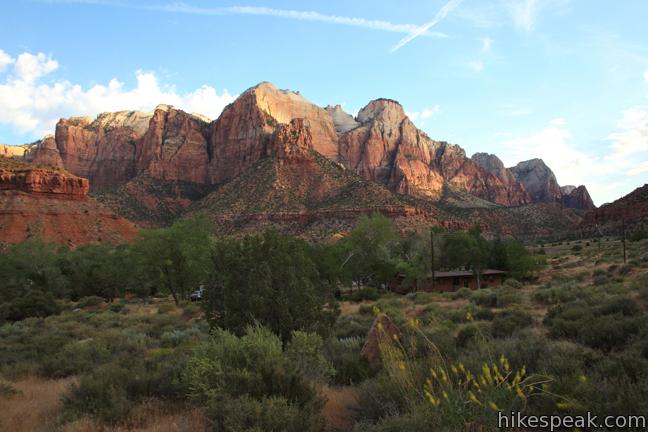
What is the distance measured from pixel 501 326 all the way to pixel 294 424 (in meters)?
8.94

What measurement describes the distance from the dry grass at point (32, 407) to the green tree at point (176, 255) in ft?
77.1

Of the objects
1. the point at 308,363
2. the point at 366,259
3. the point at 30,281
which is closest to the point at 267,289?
the point at 308,363

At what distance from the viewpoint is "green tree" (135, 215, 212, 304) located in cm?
3416

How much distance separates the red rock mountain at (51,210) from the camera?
74750 mm

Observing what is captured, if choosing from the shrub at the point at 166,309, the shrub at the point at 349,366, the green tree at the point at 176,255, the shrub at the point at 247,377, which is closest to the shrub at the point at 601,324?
the shrub at the point at 349,366

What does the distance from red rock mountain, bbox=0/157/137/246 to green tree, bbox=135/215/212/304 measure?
154ft

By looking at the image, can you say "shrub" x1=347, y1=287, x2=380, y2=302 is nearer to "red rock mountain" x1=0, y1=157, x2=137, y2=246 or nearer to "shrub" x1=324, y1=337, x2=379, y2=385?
"shrub" x1=324, y1=337, x2=379, y2=385

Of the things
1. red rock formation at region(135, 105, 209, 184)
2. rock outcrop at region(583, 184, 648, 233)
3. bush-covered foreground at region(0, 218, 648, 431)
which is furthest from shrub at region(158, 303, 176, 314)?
red rock formation at region(135, 105, 209, 184)

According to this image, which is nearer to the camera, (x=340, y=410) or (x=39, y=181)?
(x=340, y=410)

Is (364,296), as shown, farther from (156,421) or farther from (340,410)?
(156,421)

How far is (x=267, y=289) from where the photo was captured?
1088cm

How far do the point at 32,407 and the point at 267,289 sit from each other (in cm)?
506

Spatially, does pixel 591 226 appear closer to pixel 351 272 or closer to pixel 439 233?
pixel 439 233

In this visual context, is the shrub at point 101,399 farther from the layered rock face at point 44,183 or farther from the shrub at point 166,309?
the layered rock face at point 44,183
